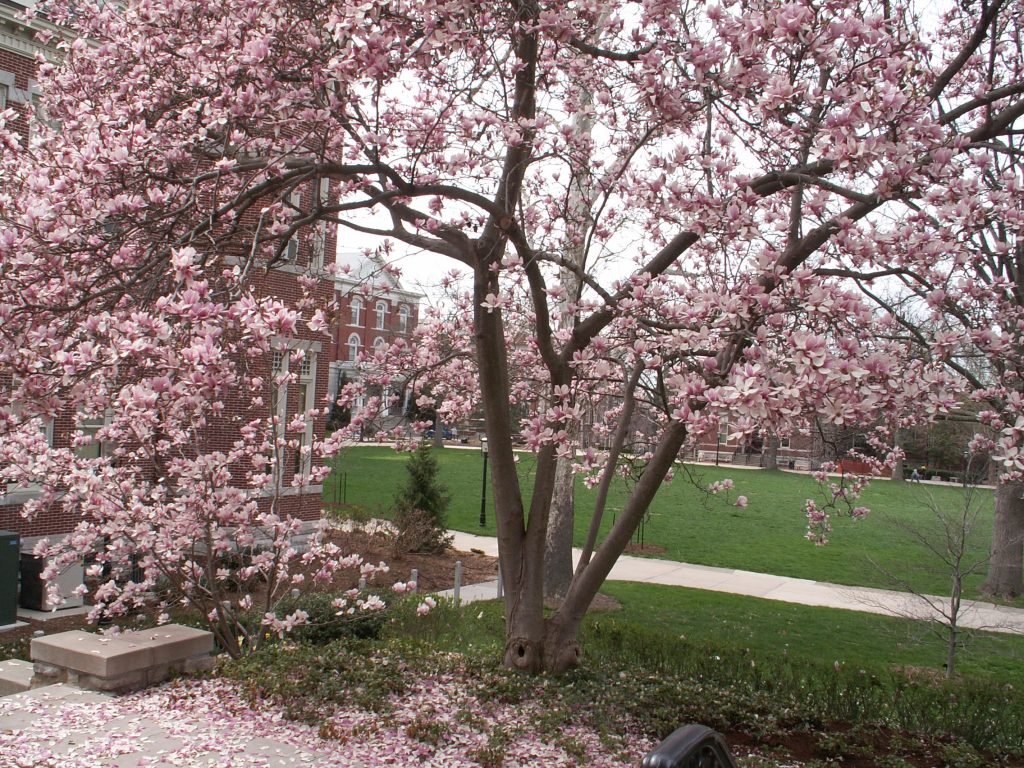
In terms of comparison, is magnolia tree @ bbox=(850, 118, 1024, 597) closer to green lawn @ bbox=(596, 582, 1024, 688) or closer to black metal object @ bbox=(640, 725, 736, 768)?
black metal object @ bbox=(640, 725, 736, 768)

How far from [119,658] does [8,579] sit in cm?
662

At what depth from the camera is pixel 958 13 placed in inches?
326

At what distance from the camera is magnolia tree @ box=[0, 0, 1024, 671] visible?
4172mm

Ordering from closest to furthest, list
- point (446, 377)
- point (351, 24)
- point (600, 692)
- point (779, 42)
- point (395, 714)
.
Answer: point (351, 24)
point (779, 42)
point (395, 714)
point (600, 692)
point (446, 377)

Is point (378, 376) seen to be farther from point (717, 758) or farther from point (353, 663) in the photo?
point (717, 758)

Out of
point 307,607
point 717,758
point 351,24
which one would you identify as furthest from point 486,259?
point 717,758

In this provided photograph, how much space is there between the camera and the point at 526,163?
6.58 metres

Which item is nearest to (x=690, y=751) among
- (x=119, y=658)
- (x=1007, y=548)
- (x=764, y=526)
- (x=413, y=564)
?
(x=119, y=658)

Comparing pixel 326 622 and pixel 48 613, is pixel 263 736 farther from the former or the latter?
pixel 48 613

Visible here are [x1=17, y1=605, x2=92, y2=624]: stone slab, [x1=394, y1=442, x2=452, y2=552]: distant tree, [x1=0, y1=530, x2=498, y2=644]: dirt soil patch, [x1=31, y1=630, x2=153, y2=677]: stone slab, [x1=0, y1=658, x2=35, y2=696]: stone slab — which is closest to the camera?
[x1=31, y1=630, x2=153, y2=677]: stone slab

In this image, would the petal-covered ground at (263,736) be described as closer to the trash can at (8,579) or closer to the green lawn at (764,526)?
the trash can at (8,579)

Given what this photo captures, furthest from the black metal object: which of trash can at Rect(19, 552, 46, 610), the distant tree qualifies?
the distant tree

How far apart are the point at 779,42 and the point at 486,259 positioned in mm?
2669

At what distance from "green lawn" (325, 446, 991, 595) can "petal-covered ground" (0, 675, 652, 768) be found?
7.24 m
